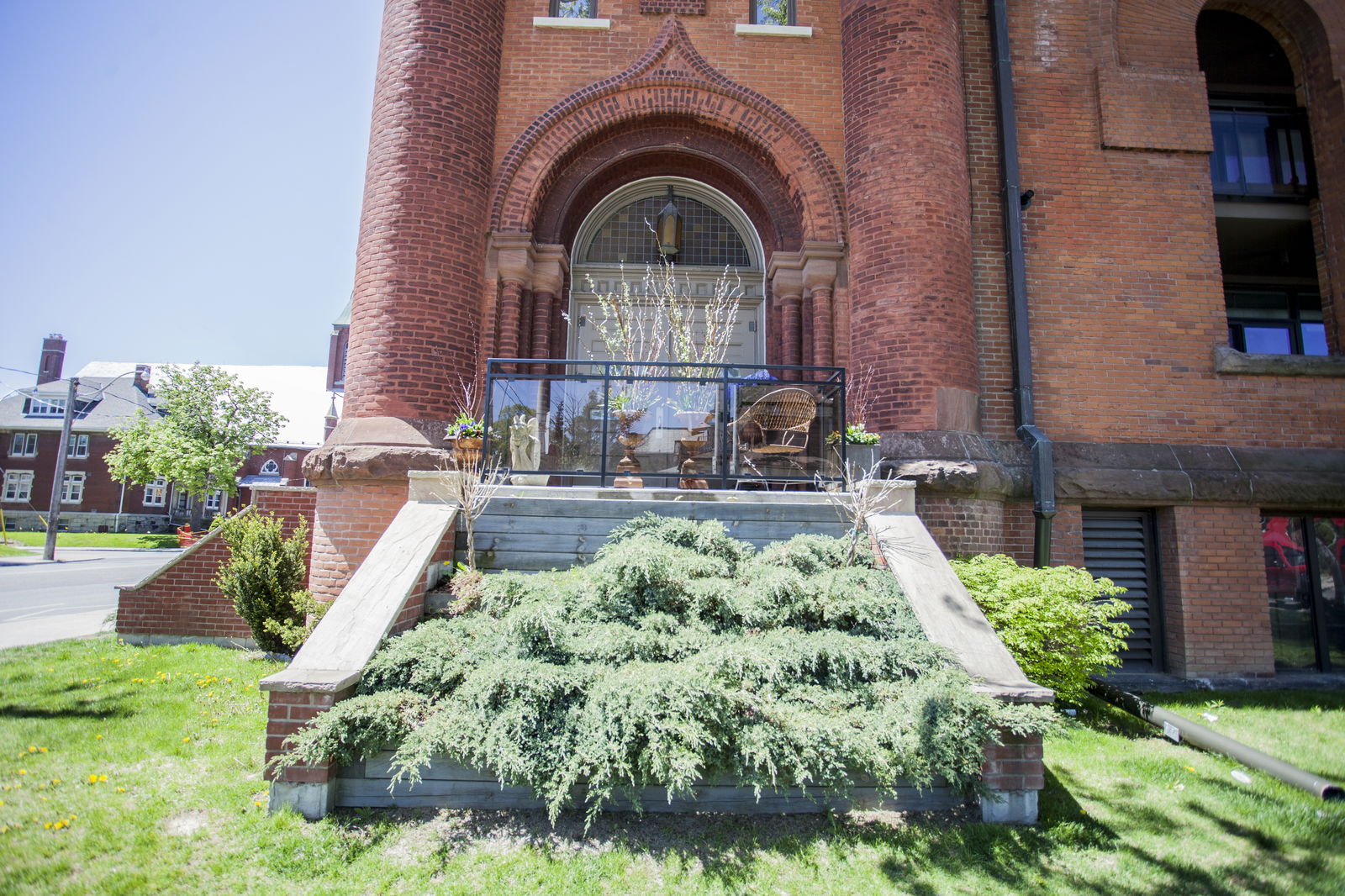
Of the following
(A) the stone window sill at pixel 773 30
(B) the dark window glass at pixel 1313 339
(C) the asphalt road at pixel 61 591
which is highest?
(A) the stone window sill at pixel 773 30

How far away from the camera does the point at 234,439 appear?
2783 cm

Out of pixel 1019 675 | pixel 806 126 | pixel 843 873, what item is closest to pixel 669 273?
pixel 806 126

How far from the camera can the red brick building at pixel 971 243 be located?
685cm

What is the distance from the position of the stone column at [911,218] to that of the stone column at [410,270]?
14.2ft

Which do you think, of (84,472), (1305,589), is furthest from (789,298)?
(84,472)

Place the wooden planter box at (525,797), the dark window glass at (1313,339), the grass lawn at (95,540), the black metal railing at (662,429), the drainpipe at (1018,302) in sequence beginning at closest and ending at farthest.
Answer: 1. the wooden planter box at (525,797)
2. the black metal railing at (662,429)
3. the drainpipe at (1018,302)
4. the dark window glass at (1313,339)
5. the grass lawn at (95,540)

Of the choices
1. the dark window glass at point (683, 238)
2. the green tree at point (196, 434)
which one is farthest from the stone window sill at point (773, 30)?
the green tree at point (196, 434)

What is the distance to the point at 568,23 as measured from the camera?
27.5 ft

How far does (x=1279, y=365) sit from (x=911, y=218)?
4362 millimetres

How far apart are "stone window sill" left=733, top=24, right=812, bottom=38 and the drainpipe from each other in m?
2.18

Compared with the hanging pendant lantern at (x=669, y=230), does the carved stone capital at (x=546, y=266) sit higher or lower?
lower

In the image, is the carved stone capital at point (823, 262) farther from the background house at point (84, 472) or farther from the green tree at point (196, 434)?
the background house at point (84, 472)

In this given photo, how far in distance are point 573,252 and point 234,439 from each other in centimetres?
2538

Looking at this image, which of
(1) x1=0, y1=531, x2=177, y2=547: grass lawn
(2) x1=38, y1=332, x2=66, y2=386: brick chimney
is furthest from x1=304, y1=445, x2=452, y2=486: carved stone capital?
(2) x1=38, y1=332, x2=66, y2=386: brick chimney
